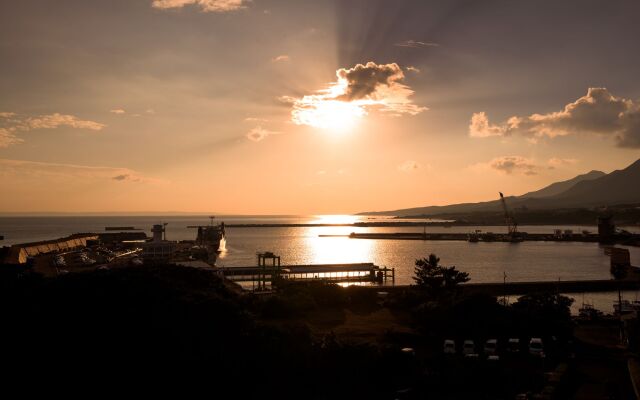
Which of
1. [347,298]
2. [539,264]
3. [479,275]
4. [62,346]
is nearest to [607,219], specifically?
[539,264]

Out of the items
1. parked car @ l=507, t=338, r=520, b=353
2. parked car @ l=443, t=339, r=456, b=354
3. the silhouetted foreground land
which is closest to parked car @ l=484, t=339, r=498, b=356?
the silhouetted foreground land

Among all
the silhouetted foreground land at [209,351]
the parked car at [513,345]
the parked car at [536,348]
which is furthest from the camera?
the parked car at [513,345]

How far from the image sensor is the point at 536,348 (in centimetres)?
2620

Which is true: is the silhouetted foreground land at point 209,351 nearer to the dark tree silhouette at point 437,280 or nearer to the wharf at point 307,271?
the dark tree silhouette at point 437,280

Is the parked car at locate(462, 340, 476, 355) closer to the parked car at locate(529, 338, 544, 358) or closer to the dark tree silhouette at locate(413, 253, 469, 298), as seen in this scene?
the parked car at locate(529, 338, 544, 358)

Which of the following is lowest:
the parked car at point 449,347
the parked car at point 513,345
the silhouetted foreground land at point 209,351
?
the parked car at point 513,345

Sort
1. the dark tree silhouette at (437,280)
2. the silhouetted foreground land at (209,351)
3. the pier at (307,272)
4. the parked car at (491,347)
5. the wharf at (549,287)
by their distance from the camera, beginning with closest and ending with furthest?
1. the silhouetted foreground land at (209,351)
2. the parked car at (491,347)
3. the dark tree silhouette at (437,280)
4. the wharf at (549,287)
5. the pier at (307,272)

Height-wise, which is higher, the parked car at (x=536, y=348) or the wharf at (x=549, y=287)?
the parked car at (x=536, y=348)

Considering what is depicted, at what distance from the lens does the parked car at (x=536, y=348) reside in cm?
2589

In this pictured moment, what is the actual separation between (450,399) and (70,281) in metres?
16.7

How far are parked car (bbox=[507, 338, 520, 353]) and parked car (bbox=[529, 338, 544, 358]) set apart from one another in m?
0.96

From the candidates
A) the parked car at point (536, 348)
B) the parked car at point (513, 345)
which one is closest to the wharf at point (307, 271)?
the parked car at point (513, 345)

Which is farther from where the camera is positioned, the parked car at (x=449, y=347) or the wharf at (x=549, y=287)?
the wharf at (x=549, y=287)

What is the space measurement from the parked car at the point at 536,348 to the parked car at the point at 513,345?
0.96m
